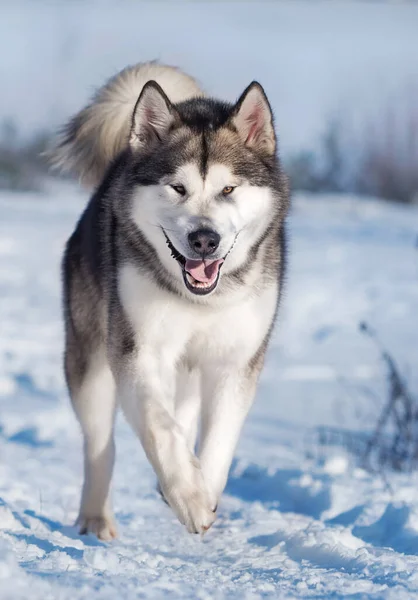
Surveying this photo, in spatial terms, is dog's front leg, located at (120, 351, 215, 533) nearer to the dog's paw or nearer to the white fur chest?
the white fur chest

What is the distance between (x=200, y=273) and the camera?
3289mm

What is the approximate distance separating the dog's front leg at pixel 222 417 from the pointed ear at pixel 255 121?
2.66 ft

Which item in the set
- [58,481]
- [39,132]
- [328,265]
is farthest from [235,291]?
[39,132]

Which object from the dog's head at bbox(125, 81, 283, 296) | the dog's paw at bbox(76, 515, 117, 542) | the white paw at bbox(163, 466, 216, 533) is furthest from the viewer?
the dog's paw at bbox(76, 515, 117, 542)

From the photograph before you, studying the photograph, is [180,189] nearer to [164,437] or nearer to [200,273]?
[200,273]

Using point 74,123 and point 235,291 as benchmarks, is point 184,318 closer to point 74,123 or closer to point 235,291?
point 235,291

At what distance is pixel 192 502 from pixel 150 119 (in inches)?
53.6

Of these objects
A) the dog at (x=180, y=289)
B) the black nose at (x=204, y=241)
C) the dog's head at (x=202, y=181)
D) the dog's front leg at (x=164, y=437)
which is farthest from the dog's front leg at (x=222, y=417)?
the black nose at (x=204, y=241)

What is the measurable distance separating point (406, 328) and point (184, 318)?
5.86m

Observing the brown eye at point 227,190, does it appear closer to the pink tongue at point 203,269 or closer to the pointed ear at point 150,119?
the pink tongue at point 203,269

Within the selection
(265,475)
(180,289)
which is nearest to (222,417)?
(180,289)

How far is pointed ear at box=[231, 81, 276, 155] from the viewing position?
3516mm

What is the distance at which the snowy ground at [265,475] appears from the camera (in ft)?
9.07

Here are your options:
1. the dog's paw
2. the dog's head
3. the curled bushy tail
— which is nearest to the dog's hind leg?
the dog's paw
